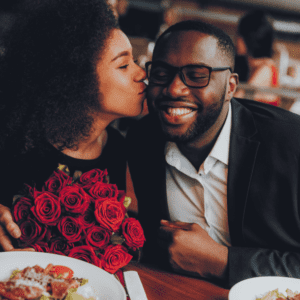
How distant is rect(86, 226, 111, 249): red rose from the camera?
102cm

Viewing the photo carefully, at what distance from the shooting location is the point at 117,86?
1.49 meters

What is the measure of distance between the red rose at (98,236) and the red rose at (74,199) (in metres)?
0.07

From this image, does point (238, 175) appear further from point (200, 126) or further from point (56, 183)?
point (56, 183)

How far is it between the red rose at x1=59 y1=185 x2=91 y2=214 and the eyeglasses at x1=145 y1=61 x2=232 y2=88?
0.70 metres

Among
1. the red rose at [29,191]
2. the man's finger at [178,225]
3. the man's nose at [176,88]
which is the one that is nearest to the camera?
the red rose at [29,191]

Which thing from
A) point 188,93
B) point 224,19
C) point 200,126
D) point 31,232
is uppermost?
point 224,19

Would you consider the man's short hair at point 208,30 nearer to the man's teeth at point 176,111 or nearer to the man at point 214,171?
the man at point 214,171

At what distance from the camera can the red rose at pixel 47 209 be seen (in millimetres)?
984

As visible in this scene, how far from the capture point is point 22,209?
1.04 meters

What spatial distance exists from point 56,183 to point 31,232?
181 millimetres

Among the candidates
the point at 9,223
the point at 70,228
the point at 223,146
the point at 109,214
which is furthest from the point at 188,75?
the point at 9,223

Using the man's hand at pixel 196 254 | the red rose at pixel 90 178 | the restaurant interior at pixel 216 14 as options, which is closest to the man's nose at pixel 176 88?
the red rose at pixel 90 178

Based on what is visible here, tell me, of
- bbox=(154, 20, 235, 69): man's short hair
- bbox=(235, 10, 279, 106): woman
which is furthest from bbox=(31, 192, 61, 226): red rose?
bbox=(235, 10, 279, 106): woman

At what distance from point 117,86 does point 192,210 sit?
0.73 metres
